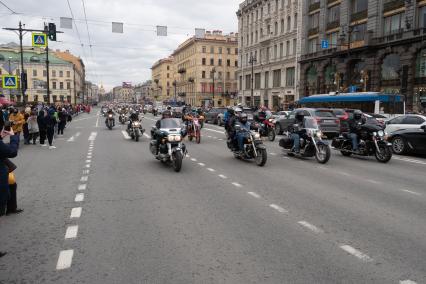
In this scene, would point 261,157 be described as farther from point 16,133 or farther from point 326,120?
point 326,120

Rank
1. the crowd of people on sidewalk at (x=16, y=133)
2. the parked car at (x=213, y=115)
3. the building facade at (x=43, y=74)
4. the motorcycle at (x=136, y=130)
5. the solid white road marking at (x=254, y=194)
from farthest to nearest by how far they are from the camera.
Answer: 1. the building facade at (x=43, y=74)
2. the parked car at (x=213, y=115)
3. the motorcycle at (x=136, y=130)
4. the solid white road marking at (x=254, y=194)
5. the crowd of people on sidewalk at (x=16, y=133)

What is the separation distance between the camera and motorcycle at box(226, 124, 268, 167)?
11.1 meters

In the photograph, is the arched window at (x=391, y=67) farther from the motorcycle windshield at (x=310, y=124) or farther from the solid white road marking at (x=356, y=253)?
the solid white road marking at (x=356, y=253)

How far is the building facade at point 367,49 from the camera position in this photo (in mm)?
34031

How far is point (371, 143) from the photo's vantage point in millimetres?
12320

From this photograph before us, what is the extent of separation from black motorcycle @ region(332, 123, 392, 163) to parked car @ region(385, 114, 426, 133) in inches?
120

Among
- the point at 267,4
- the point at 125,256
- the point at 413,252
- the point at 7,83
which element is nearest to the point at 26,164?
the point at 125,256

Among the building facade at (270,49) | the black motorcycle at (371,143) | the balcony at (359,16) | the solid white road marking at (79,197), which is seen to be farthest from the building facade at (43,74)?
the solid white road marking at (79,197)

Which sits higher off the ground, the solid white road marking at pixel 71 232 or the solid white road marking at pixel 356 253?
the solid white road marking at pixel 356 253

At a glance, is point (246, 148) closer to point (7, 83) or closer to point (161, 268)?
point (161, 268)

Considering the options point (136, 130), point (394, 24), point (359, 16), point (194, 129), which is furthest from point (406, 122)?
point (359, 16)

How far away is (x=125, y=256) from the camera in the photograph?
4434mm

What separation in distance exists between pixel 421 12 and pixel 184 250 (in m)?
36.8

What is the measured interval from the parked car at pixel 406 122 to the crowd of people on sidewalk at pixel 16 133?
43.7ft
